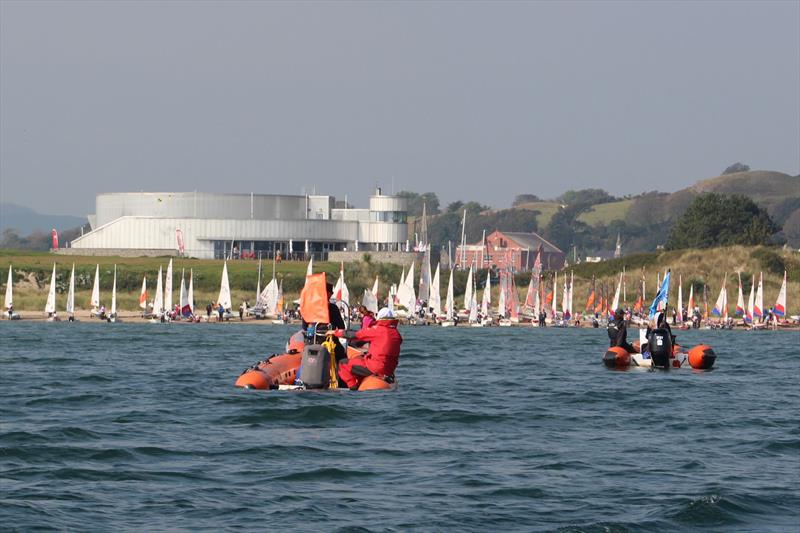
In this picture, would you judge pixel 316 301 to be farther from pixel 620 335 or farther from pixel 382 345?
pixel 620 335

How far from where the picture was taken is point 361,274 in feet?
419

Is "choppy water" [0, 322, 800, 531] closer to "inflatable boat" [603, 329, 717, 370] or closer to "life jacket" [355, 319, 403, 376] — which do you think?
"life jacket" [355, 319, 403, 376]

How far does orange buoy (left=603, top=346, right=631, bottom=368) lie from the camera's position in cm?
4706

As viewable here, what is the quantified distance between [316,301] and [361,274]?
9429 cm


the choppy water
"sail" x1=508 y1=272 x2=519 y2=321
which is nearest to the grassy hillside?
"sail" x1=508 y1=272 x2=519 y2=321

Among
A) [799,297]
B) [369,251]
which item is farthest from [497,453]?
[369,251]

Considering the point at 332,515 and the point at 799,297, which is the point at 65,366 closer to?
the point at 332,515

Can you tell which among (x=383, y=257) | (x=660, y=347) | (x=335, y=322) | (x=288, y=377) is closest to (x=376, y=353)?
(x=335, y=322)

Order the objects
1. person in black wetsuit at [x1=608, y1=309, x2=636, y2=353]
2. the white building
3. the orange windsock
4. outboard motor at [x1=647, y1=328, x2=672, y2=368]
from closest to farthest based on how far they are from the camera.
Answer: the orange windsock, outboard motor at [x1=647, y1=328, x2=672, y2=368], person in black wetsuit at [x1=608, y1=309, x2=636, y2=353], the white building

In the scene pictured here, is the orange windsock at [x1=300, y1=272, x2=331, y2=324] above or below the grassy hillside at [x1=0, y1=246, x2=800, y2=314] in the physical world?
below

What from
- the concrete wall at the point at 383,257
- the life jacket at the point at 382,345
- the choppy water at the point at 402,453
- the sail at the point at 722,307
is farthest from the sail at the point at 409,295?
the life jacket at the point at 382,345

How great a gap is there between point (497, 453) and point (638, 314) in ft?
290

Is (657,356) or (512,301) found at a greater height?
(512,301)

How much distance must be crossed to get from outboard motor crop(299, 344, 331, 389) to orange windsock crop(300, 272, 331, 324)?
0.80 meters
